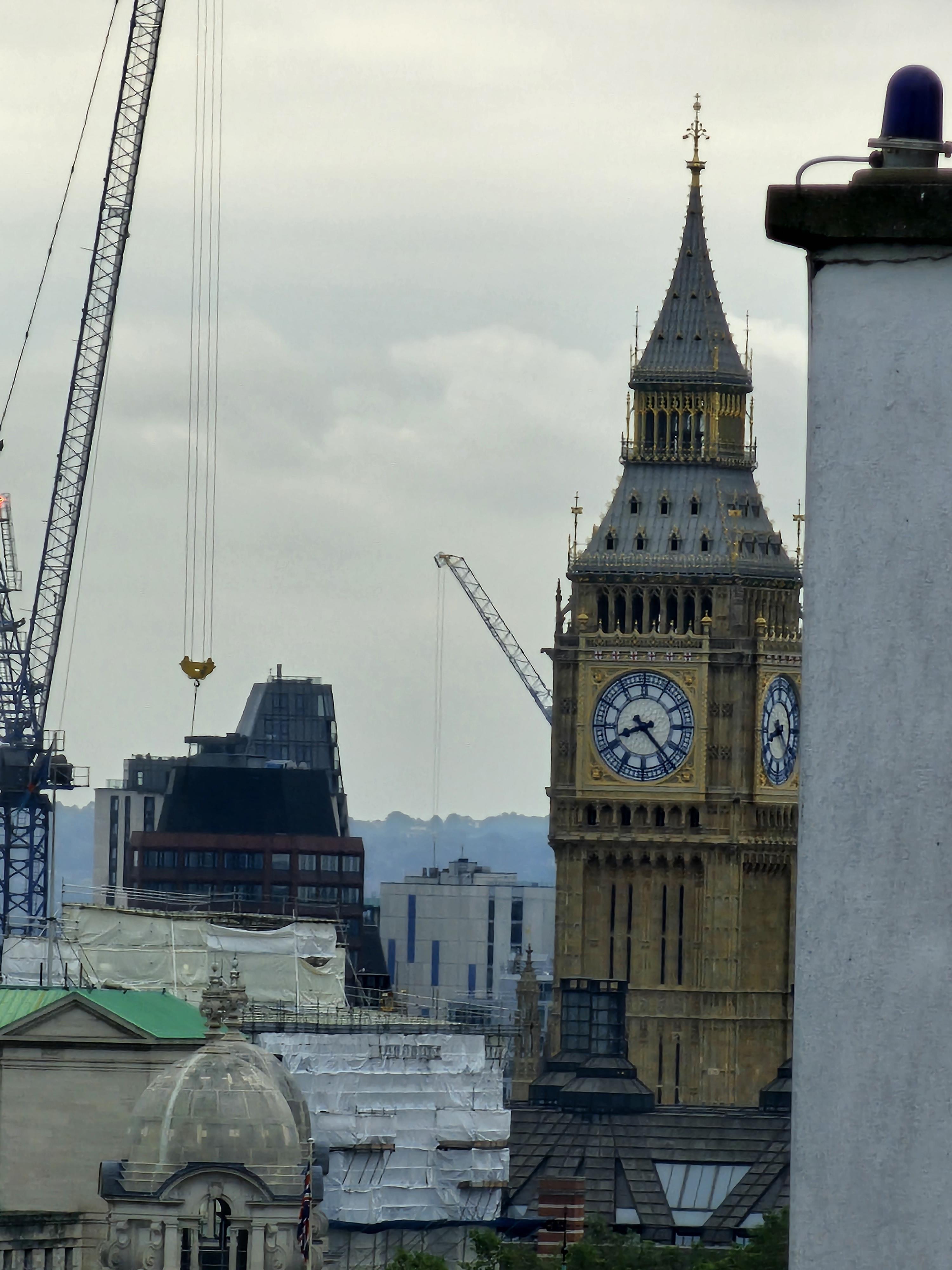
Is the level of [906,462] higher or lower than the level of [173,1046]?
higher

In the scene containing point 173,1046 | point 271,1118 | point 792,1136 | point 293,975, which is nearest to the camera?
point 792,1136

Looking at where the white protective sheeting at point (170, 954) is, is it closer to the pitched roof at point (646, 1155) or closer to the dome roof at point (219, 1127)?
the pitched roof at point (646, 1155)

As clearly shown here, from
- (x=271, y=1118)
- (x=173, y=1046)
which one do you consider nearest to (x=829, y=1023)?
(x=271, y=1118)

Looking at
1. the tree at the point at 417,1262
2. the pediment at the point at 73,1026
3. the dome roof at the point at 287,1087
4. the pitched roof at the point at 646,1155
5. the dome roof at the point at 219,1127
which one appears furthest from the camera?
the pitched roof at the point at 646,1155

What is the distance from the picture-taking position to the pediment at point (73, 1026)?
130125 millimetres

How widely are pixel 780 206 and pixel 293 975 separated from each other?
490 feet

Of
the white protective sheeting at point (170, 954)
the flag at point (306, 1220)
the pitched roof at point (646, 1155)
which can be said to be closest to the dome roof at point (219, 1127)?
the flag at point (306, 1220)

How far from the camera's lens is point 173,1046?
130 metres

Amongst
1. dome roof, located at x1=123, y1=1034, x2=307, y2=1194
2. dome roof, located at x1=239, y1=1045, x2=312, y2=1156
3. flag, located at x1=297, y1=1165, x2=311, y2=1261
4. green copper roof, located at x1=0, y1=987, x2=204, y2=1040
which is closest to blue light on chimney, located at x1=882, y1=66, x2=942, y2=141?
flag, located at x1=297, y1=1165, x2=311, y2=1261

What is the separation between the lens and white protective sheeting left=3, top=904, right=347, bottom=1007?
155000 millimetres

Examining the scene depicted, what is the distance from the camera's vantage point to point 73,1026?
131 meters

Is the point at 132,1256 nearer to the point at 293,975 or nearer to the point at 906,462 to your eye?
the point at 293,975

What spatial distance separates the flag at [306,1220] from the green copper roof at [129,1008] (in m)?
23.0

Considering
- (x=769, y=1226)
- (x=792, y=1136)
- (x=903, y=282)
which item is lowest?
(x=769, y=1226)
